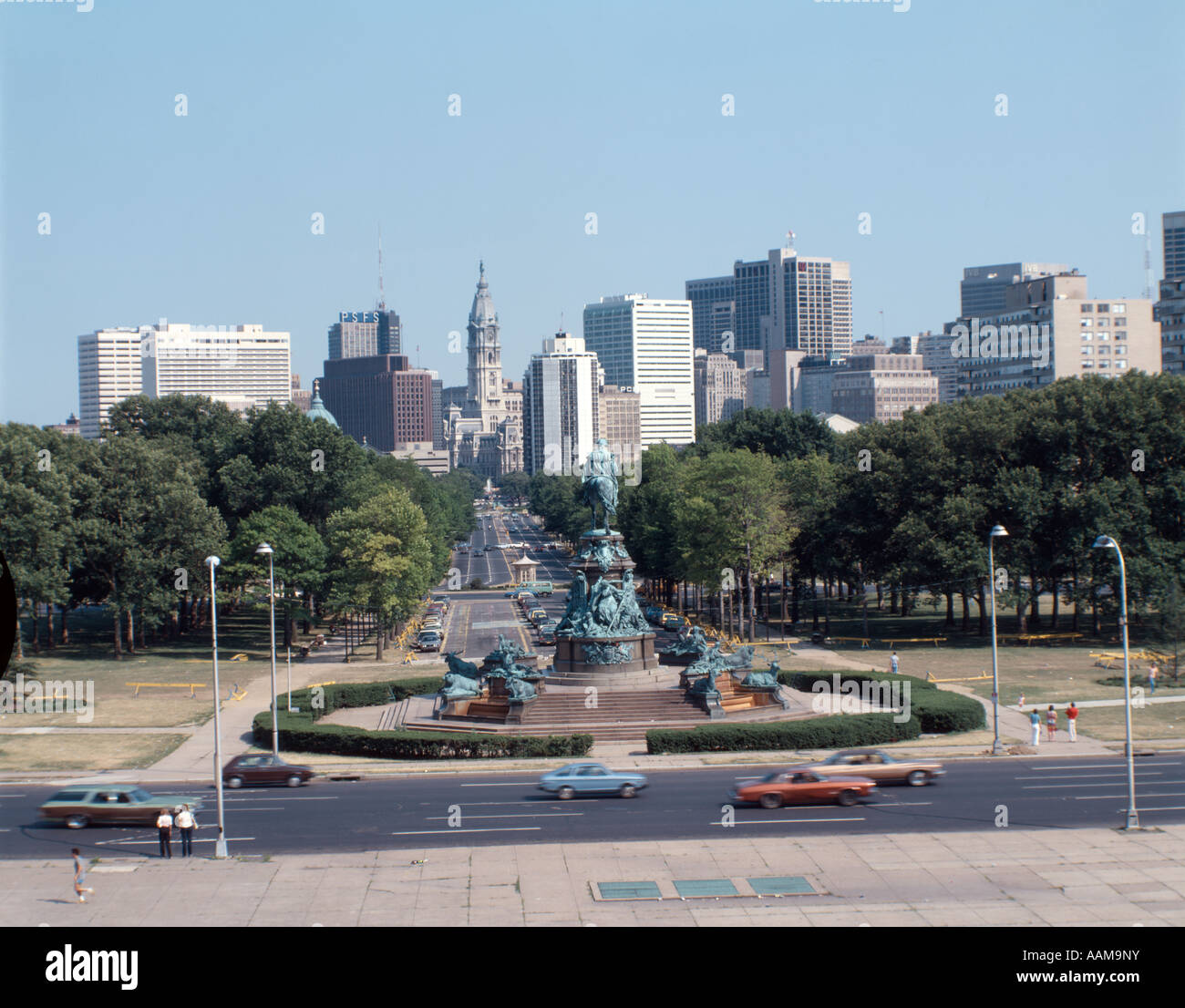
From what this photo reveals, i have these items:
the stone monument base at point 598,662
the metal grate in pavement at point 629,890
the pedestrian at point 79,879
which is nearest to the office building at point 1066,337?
the stone monument base at point 598,662

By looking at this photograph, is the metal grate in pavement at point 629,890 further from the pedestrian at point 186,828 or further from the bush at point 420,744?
the bush at point 420,744

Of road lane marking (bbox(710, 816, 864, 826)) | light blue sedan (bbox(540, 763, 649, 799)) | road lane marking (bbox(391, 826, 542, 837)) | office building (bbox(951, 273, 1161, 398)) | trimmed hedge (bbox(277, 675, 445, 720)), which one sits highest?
office building (bbox(951, 273, 1161, 398))

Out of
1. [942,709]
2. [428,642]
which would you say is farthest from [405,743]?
[428,642]

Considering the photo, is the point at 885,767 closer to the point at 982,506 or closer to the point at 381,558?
the point at 982,506

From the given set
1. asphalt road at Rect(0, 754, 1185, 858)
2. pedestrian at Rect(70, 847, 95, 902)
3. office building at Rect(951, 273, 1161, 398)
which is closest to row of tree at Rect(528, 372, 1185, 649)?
asphalt road at Rect(0, 754, 1185, 858)

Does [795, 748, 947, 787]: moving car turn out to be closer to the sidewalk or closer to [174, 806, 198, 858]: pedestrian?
the sidewalk

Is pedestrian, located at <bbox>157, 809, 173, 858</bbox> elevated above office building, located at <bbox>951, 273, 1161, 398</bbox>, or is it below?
below
